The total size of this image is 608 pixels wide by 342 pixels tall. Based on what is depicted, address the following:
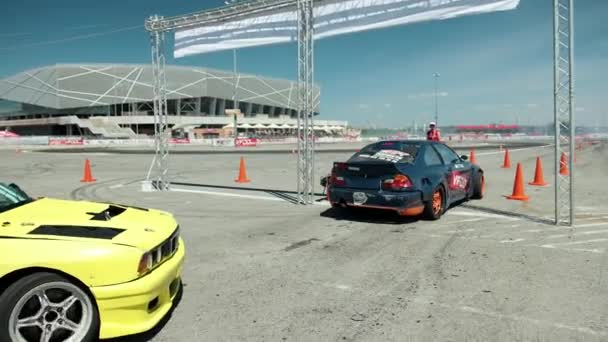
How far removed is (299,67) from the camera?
32.3ft

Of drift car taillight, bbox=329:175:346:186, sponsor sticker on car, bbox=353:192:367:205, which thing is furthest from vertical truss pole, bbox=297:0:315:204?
sponsor sticker on car, bbox=353:192:367:205

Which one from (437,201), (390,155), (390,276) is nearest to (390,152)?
(390,155)

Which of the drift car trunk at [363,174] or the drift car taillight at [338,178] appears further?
the drift car taillight at [338,178]

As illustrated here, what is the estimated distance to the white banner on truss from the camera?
898 cm

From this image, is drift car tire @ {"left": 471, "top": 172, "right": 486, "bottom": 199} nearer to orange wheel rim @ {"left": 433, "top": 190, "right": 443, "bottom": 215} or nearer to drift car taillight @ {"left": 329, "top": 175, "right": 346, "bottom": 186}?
orange wheel rim @ {"left": 433, "top": 190, "right": 443, "bottom": 215}

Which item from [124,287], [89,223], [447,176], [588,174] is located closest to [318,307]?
[124,287]

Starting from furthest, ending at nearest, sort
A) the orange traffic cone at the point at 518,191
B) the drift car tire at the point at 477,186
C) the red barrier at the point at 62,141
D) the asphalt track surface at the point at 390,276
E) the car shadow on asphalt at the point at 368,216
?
the red barrier at the point at 62,141
the orange traffic cone at the point at 518,191
the drift car tire at the point at 477,186
the car shadow on asphalt at the point at 368,216
the asphalt track surface at the point at 390,276

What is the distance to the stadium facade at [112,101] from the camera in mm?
87250

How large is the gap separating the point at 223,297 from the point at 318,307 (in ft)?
3.04

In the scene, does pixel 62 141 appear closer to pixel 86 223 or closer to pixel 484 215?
pixel 484 215

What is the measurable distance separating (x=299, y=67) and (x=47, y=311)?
7842 mm

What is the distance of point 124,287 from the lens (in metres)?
2.91

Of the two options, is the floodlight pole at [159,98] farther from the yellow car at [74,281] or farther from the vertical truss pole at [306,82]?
the yellow car at [74,281]

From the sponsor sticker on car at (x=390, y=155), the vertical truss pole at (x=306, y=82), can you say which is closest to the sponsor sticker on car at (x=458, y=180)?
the sponsor sticker on car at (x=390, y=155)
